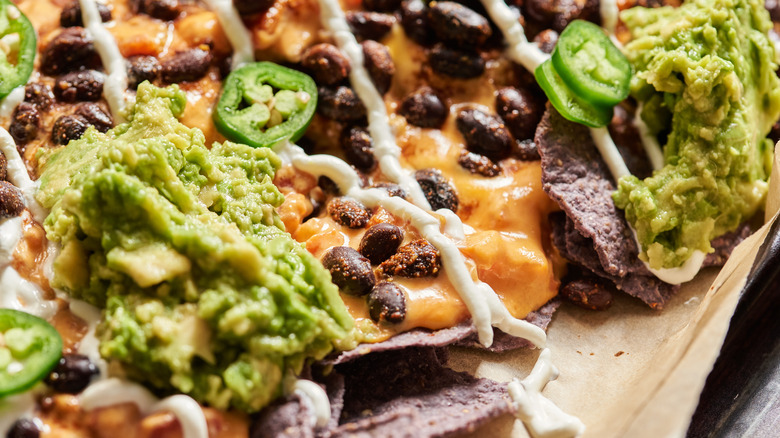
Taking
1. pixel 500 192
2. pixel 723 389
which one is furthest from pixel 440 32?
pixel 723 389

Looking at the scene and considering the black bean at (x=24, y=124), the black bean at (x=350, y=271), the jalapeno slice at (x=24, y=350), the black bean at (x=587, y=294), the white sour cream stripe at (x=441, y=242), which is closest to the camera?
the jalapeno slice at (x=24, y=350)

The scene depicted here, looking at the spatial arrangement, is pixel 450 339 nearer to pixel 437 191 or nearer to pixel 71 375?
pixel 437 191

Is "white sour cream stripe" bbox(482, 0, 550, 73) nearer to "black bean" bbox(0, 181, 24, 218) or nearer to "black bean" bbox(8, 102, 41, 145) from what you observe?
"black bean" bbox(8, 102, 41, 145)

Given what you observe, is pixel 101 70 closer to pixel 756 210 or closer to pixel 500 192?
pixel 500 192

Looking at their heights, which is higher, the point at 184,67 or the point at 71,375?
the point at 184,67

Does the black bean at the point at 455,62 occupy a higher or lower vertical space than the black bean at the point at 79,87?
higher

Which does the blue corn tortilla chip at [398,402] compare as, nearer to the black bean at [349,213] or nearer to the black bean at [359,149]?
the black bean at [349,213]

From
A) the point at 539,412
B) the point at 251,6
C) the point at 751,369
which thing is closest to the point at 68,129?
the point at 251,6

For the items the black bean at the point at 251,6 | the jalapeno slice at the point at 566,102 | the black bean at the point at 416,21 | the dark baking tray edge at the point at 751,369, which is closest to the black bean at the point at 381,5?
the black bean at the point at 416,21
